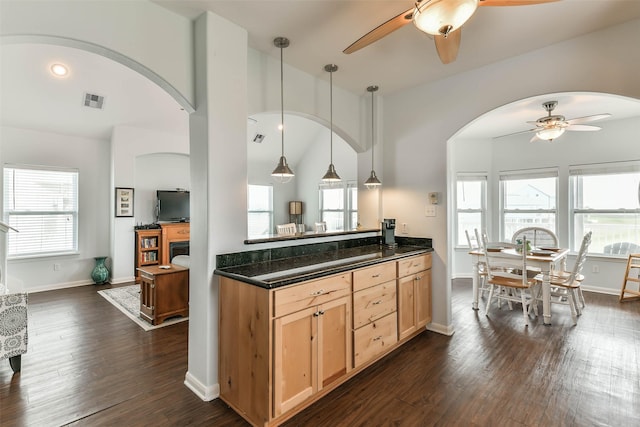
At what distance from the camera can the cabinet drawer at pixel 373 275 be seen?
2.51 m

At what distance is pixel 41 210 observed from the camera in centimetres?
537

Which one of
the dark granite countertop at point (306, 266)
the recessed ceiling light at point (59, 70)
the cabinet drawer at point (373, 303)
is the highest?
the recessed ceiling light at point (59, 70)

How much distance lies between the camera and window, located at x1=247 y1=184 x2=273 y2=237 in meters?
8.20

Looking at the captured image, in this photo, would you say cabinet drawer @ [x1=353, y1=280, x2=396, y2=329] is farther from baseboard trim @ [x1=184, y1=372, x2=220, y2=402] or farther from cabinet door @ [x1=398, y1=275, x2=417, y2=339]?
baseboard trim @ [x1=184, y1=372, x2=220, y2=402]

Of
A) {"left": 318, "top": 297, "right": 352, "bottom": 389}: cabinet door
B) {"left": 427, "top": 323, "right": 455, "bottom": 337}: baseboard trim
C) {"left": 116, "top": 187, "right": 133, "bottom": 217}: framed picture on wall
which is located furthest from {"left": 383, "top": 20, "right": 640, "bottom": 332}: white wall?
{"left": 116, "top": 187, "right": 133, "bottom": 217}: framed picture on wall

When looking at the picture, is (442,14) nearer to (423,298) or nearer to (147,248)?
(423,298)

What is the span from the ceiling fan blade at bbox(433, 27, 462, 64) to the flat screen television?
6.02 metres

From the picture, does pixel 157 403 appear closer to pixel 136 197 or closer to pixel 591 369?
pixel 591 369

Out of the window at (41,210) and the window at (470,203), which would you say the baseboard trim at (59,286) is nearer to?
the window at (41,210)

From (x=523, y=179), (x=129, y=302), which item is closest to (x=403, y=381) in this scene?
(x=129, y=302)

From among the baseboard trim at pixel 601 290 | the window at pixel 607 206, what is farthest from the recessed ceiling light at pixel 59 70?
the baseboard trim at pixel 601 290

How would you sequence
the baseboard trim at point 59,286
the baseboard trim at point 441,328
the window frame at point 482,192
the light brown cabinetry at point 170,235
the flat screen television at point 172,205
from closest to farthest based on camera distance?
the baseboard trim at point 441,328 → the baseboard trim at point 59,286 → the light brown cabinetry at point 170,235 → the window frame at point 482,192 → the flat screen television at point 172,205

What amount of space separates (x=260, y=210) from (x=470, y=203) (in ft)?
17.1

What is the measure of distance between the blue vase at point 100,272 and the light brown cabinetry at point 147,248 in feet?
1.66
